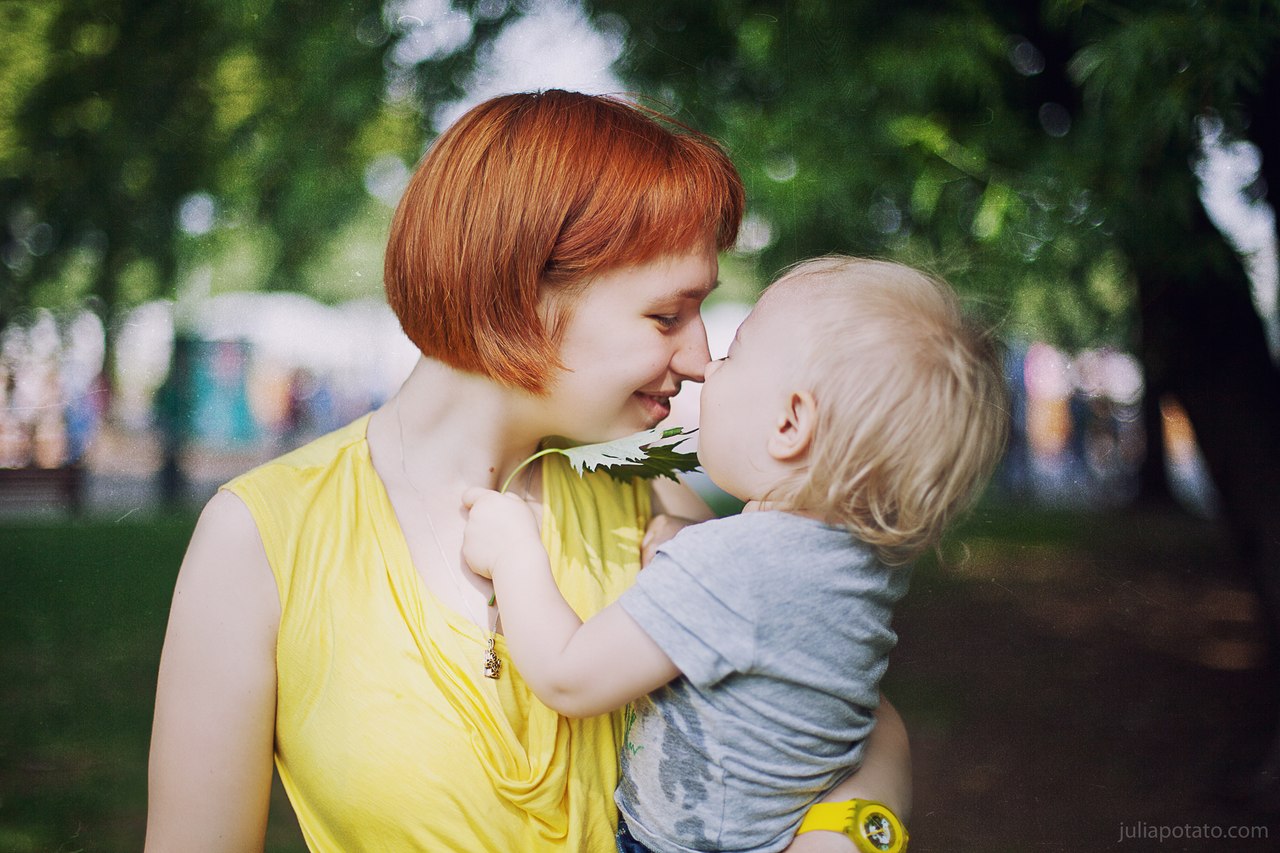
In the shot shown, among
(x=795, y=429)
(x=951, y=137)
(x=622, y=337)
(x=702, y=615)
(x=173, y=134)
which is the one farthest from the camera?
(x=173, y=134)

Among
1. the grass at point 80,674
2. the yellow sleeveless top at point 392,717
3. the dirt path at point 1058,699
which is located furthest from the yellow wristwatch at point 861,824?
the grass at point 80,674

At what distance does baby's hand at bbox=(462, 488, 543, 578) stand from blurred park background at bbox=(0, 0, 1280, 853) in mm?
1136

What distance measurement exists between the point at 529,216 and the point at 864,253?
58.7 inches

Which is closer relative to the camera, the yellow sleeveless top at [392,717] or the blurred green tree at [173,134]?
the yellow sleeveless top at [392,717]

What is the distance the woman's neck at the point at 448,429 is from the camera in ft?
4.98

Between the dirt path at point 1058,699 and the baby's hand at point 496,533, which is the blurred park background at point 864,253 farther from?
the baby's hand at point 496,533

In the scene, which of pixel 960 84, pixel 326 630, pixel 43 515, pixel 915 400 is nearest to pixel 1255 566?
pixel 960 84

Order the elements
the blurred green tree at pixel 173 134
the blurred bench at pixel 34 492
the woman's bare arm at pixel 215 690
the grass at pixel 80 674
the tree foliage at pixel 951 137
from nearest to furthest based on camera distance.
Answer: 1. the woman's bare arm at pixel 215 690
2. the tree foliage at pixel 951 137
3. the grass at pixel 80 674
4. the blurred bench at pixel 34 492
5. the blurred green tree at pixel 173 134

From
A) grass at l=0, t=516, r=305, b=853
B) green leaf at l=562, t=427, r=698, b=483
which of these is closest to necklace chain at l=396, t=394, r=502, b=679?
green leaf at l=562, t=427, r=698, b=483

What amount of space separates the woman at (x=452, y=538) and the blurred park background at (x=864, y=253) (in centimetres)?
98

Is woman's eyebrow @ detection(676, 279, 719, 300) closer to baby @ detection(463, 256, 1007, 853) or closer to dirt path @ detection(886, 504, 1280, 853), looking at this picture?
baby @ detection(463, 256, 1007, 853)

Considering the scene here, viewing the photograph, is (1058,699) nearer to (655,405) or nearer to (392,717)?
(655,405)

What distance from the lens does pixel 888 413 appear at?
49.7 inches

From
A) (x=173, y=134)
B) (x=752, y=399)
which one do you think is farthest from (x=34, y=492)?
(x=752, y=399)
